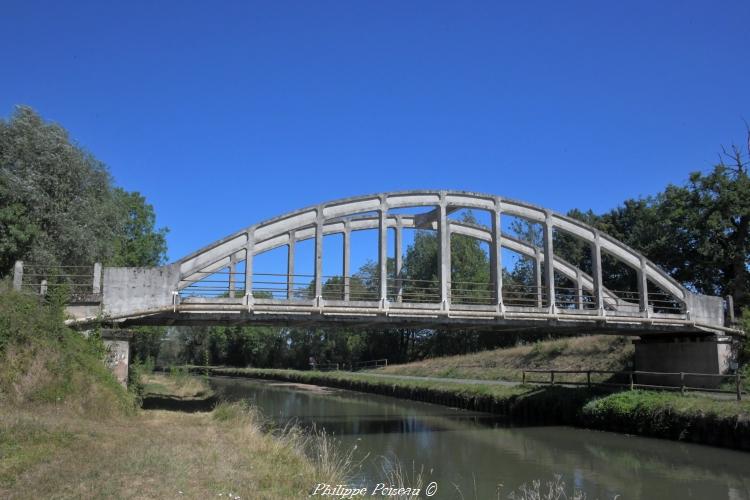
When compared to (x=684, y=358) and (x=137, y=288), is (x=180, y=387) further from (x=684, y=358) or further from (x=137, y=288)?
(x=684, y=358)

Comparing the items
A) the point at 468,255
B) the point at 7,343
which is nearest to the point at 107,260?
the point at 7,343

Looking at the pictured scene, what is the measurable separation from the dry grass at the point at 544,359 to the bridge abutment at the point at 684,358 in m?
3.21

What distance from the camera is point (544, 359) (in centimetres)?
4453

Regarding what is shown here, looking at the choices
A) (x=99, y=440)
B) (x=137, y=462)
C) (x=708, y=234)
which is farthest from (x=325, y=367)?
(x=137, y=462)

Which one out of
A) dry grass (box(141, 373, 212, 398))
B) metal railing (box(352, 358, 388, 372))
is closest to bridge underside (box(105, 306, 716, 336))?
dry grass (box(141, 373, 212, 398))

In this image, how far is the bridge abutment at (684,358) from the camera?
94.7 ft

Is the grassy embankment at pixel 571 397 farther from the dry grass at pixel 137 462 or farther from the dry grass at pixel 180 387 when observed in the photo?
the dry grass at pixel 180 387

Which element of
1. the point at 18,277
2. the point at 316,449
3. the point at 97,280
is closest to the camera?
the point at 316,449

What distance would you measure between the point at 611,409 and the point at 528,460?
772 cm

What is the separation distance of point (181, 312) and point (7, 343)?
6.42m

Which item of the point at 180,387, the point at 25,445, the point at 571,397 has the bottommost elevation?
the point at 180,387

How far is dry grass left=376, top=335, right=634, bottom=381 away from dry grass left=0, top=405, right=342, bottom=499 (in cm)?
2877

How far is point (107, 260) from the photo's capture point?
34375 millimetres

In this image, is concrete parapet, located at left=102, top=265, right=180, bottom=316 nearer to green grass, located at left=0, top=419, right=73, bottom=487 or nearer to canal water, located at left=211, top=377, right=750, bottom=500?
canal water, located at left=211, top=377, right=750, bottom=500
